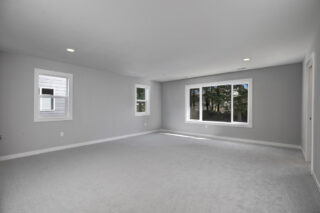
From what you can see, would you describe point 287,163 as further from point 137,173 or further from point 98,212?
point 98,212

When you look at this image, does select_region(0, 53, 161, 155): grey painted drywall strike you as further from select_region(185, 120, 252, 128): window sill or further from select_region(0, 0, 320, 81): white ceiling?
select_region(185, 120, 252, 128): window sill

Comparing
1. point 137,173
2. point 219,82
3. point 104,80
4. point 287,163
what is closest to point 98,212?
point 137,173

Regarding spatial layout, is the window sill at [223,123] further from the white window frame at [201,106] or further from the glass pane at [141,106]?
the glass pane at [141,106]

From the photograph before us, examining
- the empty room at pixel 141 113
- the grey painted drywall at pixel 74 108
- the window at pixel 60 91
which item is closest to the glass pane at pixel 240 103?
the empty room at pixel 141 113

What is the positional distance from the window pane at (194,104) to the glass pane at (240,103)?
5.06 ft

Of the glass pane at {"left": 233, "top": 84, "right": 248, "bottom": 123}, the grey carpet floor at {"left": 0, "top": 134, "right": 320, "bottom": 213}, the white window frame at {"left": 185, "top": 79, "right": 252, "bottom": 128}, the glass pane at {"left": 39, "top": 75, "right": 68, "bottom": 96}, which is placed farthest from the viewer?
the glass pane at {"left": 233, "top": 84, "right": 248, "bottom": 123}

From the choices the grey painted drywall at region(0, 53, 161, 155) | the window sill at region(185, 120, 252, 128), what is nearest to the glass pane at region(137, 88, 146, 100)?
the grey painted drywall at region(0, 53, 161, 155)

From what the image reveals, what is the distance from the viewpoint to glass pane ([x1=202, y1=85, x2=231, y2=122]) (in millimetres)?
6101

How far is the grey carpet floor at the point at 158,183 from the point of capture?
1974 mm

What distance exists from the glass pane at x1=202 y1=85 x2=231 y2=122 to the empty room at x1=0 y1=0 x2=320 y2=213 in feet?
0.15

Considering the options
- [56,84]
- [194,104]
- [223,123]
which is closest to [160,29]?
[56,84]

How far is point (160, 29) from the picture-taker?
8.65 feet

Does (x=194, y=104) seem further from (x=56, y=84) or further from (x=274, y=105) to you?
(x=56, y=84)

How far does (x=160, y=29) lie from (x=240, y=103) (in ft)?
14.3
